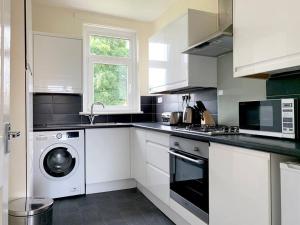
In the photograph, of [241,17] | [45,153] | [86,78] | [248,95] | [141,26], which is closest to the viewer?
[241,17]

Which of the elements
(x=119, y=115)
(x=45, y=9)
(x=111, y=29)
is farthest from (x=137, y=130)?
(x=45, y=9)

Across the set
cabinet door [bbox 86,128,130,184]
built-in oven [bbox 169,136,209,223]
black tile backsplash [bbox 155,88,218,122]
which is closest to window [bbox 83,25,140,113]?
black tile backsplash [bbox 155,88,218,122]

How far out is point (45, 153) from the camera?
2.82 meters

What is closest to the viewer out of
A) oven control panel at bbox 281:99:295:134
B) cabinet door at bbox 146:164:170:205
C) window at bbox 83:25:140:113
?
oven control panel at bbox 281:99:295:134

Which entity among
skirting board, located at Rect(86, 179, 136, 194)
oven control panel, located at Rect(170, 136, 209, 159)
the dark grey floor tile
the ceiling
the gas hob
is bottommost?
the dark grey floor tile

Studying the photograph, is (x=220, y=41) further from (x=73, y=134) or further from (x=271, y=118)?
(x=73, y=134)

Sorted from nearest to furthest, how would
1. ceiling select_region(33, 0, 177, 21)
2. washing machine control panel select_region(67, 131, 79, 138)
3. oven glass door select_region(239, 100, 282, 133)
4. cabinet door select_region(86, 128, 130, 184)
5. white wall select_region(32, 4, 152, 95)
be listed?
oven glass door select_region(239, 100, 282, 133) < washing machine control panel select_region(67, 131, 79, 138) < cabinet door select_region(86, 128, 130, 184) < ceiling select_region(33, 0, 177, 21) < white wall select_region(32, 4, 152, 95)

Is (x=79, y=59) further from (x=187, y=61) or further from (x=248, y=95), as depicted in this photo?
(x=248, y=95)

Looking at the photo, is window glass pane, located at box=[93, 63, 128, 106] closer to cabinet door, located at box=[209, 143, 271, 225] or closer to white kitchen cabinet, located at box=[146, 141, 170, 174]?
white kitchen cabinet, located at box=[146, 141, 170, 174]

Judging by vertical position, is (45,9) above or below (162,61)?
above

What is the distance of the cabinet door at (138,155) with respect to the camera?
9.37ft

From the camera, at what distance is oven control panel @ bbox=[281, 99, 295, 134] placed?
1.34 meters

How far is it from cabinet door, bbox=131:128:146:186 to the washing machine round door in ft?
2.41

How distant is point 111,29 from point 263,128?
290 centimetres
